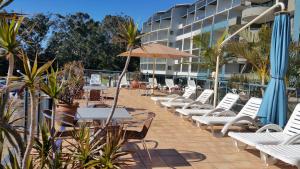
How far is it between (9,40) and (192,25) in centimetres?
4850

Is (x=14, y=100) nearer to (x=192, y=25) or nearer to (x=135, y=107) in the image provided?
(x=135, y=107)

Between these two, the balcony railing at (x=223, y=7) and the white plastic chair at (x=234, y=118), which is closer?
the white plastic chair at (x=234, y=118)

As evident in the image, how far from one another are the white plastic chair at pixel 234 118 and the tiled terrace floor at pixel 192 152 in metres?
0.29

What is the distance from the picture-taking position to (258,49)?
40.9 feet

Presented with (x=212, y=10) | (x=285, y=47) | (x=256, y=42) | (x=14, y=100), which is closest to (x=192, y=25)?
(x=212, y=10)

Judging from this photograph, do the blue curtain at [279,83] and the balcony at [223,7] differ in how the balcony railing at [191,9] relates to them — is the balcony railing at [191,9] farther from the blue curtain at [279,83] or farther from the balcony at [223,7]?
the blue curtain at [279,83]

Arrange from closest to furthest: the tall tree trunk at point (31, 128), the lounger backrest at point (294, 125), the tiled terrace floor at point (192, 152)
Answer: the tall tree trunk at point (31, 128), the tiled terrace floor at point (192, 152), the lounger backrest at point (294, 125)

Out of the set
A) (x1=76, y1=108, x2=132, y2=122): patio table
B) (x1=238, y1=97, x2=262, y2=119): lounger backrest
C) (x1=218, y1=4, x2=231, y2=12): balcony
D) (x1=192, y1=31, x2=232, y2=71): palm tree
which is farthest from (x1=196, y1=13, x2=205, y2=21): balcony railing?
(x1=76, y1=108, x2=132, y2=122): patio table

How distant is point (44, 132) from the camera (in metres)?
3.24

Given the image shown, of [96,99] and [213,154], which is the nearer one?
[213,154]

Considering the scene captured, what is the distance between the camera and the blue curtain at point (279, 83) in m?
7.00

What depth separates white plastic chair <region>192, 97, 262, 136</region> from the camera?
6784 millimetres

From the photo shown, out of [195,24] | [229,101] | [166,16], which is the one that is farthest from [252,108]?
[166,16]

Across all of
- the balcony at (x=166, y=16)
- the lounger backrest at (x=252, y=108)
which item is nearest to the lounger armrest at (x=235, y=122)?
the lounger backrest at (x=252, y=108)
